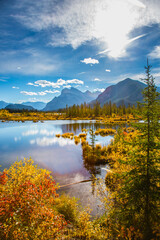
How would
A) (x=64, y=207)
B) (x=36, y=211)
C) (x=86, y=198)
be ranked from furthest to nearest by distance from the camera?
1. (x=86, y=198)
2. (x=64, y=207)
3. (x=36, y=211)

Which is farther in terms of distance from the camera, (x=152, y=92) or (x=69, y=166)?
(x=69, y=166)

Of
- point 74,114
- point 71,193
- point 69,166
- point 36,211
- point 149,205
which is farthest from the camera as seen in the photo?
point 74,114

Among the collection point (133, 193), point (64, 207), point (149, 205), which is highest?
point (133, 193)

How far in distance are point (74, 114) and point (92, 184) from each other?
411ft

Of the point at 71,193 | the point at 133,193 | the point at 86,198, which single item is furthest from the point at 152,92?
the point at 71,193

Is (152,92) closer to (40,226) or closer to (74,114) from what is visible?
(40,226)

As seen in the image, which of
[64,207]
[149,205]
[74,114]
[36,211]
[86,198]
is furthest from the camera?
[74,114]

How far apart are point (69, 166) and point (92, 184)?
5700 millimetres

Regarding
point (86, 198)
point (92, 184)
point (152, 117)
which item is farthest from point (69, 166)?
point (152, 117)

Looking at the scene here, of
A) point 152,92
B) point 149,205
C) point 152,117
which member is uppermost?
point 152,92

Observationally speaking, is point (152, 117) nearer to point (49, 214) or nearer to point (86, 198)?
point (49, 214)

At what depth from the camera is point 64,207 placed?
695 centimetres

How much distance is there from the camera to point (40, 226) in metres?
4.95

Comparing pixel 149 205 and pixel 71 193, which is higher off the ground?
pixel 149 205
